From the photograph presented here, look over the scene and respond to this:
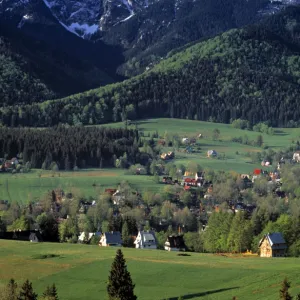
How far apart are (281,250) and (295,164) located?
339ft

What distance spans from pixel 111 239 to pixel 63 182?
5784cm

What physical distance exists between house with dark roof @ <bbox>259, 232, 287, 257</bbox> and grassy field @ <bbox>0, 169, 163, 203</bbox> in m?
63.6

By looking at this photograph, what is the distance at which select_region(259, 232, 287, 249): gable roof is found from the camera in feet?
301

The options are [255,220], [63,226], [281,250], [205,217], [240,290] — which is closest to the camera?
[240,290]

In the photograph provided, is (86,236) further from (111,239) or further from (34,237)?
(111,239)

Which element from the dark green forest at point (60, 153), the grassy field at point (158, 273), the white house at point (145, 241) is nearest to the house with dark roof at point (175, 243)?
the white house at point (145, 241)

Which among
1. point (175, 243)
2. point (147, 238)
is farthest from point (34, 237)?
point (175, 243)

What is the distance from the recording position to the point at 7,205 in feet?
470

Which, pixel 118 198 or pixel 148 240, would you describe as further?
pixel 118 198

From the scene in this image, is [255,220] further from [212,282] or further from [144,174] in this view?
[144,174]

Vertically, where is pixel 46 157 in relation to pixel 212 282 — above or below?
above

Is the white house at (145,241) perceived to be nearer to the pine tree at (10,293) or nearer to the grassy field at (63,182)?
the grassy field at (63,182)

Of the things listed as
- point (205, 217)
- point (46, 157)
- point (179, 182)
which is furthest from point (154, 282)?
point (46, 157)

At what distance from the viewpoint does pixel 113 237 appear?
109562 millimetres
